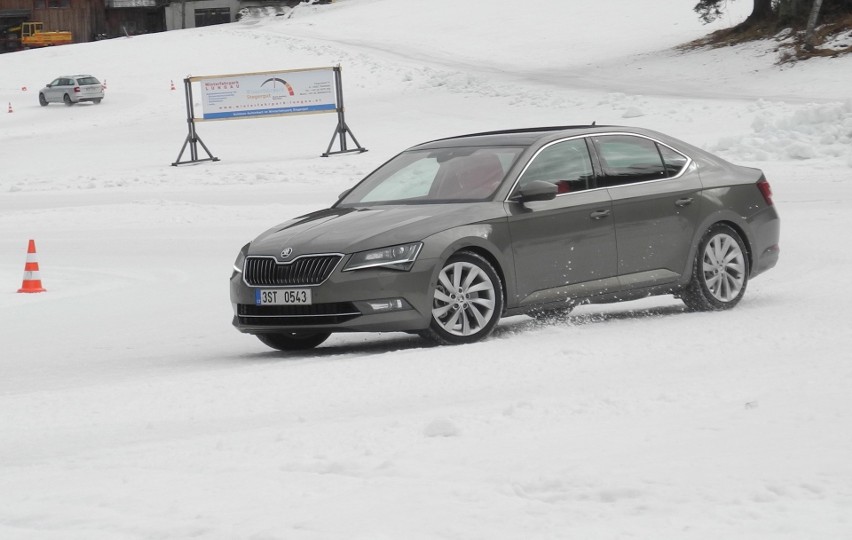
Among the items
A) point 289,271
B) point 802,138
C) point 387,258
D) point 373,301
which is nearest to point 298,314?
point 289,271

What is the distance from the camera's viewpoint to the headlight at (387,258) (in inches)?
362

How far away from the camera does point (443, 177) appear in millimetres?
10250

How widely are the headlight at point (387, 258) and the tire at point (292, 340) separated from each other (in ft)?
3.31

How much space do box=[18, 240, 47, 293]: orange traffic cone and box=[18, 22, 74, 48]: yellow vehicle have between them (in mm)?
74244

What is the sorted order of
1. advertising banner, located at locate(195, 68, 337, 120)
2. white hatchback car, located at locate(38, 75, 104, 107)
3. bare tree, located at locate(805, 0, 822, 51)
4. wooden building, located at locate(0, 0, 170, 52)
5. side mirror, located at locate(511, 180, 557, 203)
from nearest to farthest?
side mirror, located at locate(511, 180, 557, 203), advertising banner, located at locate(195, 68, 337, 120), bare tree, located at locate(805, 0, 822, 51), white hatchback car, located at locate(38, 75, 104, 107), wooden building, located at locate(0, 0, 170, 52)

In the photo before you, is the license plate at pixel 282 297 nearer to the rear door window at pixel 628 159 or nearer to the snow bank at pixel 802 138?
the rear door window at pixel 628 159

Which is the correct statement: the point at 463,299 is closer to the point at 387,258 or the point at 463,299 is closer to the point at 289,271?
the point at 387,258

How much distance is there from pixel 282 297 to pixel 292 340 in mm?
864

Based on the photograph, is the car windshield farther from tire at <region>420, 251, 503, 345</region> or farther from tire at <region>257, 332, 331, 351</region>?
tire at <region>257, 332, 331, 351</region>

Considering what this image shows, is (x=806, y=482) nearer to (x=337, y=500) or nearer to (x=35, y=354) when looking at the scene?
(x=337, y=500)

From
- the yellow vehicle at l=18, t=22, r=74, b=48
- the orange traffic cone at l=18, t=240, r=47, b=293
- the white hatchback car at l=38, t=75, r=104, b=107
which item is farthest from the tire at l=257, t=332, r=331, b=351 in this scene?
the yellow vehicle at l=18, t=22, r=74, b=48

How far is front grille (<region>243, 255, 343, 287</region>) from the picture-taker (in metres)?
9.27

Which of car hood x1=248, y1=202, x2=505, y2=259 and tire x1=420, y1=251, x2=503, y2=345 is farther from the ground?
car hood x1=248, y1=202, x2=505, y2=259

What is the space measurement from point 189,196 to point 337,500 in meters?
21.4
